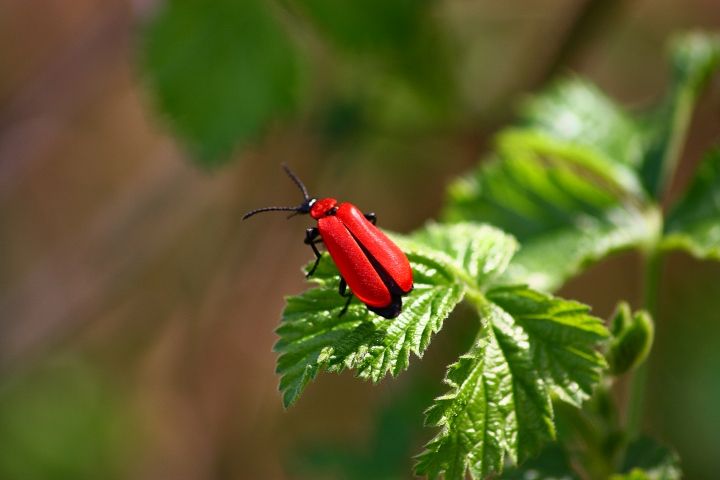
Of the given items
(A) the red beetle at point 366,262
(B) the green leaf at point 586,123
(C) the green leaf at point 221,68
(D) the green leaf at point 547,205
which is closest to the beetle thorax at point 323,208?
(A) the red beetle at point 366,262

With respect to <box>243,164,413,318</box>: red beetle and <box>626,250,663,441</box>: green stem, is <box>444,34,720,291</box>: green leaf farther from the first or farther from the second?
<box>243,164,413,318</box>: red beetle

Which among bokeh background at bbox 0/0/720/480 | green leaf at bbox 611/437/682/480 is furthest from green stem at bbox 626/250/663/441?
bokeh background at bbox 0/0/720/480

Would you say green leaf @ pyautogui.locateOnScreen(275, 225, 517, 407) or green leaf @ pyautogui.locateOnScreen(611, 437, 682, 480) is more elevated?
green leaf @ pyautogui.locateOnScreen(275, 225, 517, 407)

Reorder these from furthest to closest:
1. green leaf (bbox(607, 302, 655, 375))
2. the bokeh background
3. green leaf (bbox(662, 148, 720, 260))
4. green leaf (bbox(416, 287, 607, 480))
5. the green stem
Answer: the bokeh background → green leaf (bbox(662, 148, 720, 260)) → the green stem → green leaf (bbox(607, 302, 655, 375)) → green leaf (bbox(416, 287, 607, 480))

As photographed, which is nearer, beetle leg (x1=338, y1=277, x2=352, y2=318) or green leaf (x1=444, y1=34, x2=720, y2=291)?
beetle leg (x1=338, y1=277, x2=352, y2=318)

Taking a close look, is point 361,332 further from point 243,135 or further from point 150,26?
Answer: point 150,26

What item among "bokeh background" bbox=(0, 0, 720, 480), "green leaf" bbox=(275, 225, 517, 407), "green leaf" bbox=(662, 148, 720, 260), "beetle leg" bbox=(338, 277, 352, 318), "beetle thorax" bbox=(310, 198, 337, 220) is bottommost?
"green leaf" bbox=(662, 148, 720, 260)

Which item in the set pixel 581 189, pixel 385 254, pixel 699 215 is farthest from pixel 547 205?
pixel 385 254

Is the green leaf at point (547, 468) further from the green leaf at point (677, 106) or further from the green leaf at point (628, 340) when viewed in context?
the green leaf at point (677, 106)
